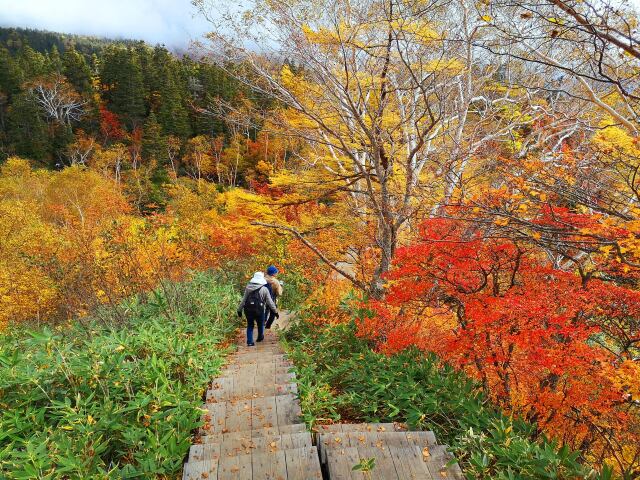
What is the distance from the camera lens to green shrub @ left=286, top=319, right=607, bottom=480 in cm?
268

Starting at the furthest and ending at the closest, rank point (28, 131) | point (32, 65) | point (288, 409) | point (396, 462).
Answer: point (32, 65)
point (28, 131)
point (288, 409)
point (396, 462)

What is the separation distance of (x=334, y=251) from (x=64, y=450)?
1030cm

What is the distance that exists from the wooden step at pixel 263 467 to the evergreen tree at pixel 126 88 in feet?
152

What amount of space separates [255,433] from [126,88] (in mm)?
47909

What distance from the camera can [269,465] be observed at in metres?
2.68

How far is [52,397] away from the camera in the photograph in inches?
138

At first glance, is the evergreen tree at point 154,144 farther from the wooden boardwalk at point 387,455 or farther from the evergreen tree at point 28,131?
the wooden boardwalk at point 387,455

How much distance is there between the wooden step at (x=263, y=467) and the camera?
8.48ft

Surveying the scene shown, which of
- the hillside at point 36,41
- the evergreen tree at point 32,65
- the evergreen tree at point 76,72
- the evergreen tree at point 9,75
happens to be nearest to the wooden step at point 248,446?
the evergreen tree at point 76,72

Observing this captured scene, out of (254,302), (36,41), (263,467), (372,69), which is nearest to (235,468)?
(263,467)

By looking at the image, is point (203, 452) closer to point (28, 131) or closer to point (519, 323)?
point (519, 323)

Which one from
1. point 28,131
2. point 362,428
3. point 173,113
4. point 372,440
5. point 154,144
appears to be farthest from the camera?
point 173,113

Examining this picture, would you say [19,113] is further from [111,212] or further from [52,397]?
[52,397]

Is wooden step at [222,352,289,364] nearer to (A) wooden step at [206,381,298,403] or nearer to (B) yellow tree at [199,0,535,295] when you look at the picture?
(A) wooden step at [206,381,298,403]
